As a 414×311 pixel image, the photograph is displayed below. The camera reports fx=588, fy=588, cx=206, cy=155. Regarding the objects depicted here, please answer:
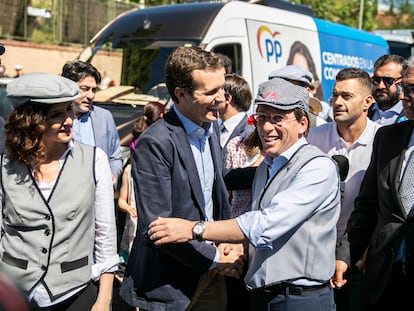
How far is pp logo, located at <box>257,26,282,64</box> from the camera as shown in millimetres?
8430

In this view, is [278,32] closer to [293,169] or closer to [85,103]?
[85,103]

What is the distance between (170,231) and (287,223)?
505 millimetres

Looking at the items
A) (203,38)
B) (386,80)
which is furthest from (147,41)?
(386,80)

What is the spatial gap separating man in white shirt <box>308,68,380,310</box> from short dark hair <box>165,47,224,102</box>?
1206 mm

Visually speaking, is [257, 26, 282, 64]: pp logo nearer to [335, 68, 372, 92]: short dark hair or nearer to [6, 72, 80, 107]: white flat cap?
[335, 68, 372, 92]: short dark hair

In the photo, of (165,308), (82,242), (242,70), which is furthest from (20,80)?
(242,70)

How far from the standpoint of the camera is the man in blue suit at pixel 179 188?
2676 mm

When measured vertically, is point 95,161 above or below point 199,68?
below

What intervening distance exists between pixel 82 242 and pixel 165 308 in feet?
1.62

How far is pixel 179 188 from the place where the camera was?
8.91ft

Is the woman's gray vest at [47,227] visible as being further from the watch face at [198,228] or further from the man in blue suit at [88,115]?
the man in blue suit at [88,115]

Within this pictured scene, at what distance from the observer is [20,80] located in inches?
101

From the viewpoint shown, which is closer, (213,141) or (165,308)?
(165,308)

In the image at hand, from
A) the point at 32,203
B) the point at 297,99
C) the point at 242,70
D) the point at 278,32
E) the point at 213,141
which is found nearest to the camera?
the point at 32,203
